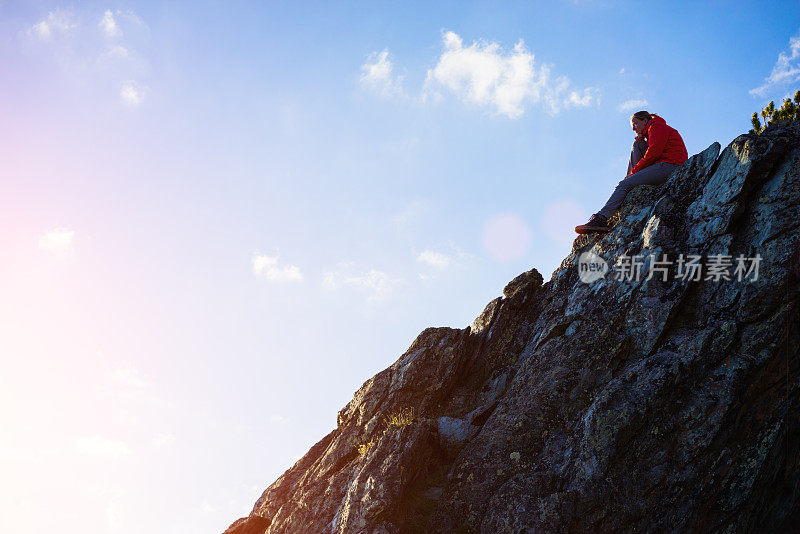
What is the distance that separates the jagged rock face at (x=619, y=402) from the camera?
397 inches

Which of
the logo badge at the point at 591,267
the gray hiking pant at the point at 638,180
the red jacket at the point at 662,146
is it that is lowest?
the logo badge at the point at 591,267

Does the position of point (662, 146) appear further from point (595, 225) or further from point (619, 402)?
point (619, 402)

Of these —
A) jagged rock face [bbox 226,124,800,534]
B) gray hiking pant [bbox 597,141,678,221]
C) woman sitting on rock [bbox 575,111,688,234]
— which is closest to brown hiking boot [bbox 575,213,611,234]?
woman sitting on rock [bbox 575,111,688,234]

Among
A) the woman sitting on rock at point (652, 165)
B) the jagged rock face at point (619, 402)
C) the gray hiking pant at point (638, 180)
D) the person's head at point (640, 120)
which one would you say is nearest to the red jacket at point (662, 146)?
the woman sitting on rock at point (652, 165)

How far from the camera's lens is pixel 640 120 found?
16766 mm

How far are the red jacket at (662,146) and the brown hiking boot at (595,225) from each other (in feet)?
6.79

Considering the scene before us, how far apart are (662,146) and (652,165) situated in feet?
2.09

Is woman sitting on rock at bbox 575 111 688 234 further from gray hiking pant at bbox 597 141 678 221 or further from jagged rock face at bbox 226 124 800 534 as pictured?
jagged rock face at bbox 226 124 800 534

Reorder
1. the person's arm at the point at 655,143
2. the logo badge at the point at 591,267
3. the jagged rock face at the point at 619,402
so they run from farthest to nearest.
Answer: the person's arm at the point at 655,143 → the logo badge at the point at 591,267 → the jagged rock face at the point at 619,402

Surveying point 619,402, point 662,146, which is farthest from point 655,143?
point 619,402

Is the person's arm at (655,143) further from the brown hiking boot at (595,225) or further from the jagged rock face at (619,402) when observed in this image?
the brown hiking boot at (595,225)

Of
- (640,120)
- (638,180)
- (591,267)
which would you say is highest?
(640,120)

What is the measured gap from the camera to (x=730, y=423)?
10297 millimetres

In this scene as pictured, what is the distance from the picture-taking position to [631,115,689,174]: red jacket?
15969 mm
